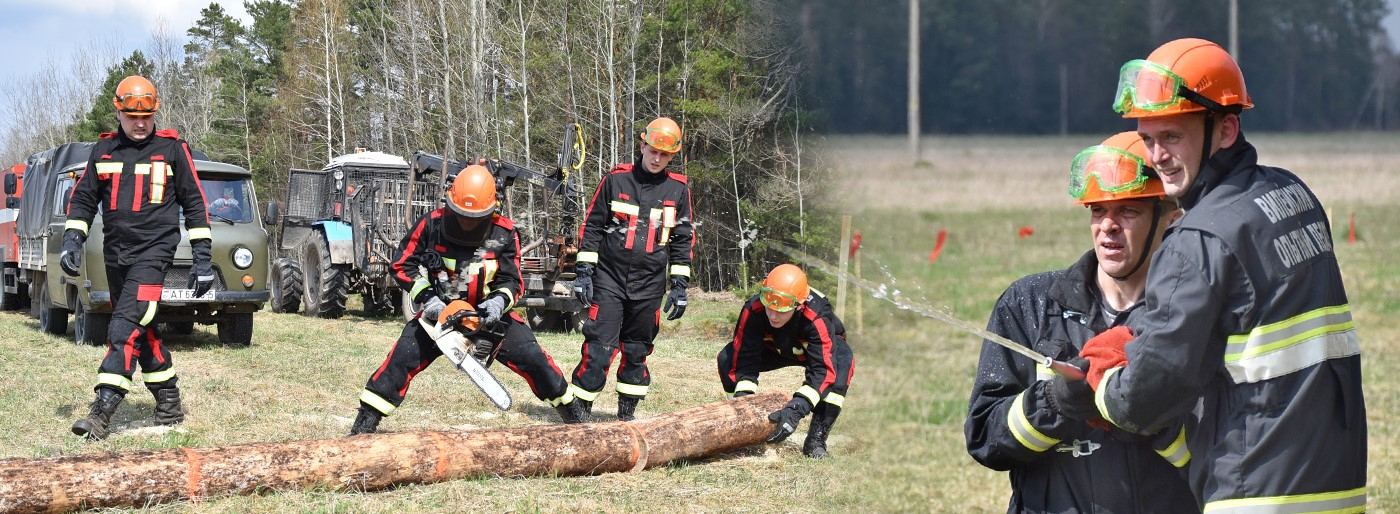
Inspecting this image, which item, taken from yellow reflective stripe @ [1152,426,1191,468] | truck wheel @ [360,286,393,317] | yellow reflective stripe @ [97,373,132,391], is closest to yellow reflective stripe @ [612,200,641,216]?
yellow reflective stripe @ [97,373,132,391]

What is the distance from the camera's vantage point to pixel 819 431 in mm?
5703

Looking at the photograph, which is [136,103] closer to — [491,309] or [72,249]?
[72,249]

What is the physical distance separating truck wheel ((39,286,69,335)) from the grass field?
20 centimetres

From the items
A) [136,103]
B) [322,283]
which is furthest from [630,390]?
[322,283]

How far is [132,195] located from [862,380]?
486 cm

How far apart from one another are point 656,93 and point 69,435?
48.2 ft

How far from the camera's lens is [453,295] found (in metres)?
5.70

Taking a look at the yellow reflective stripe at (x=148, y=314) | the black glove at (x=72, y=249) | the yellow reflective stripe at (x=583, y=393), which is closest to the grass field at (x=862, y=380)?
the yellow reflective stripe at (x=583, y=393)

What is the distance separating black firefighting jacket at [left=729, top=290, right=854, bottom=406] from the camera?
18.2ft

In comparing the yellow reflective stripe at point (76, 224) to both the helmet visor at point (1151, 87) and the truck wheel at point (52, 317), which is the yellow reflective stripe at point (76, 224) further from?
the truck wheel at point (52, 317)

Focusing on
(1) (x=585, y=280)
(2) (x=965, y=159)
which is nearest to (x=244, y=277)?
(1) (x=585, y=280)

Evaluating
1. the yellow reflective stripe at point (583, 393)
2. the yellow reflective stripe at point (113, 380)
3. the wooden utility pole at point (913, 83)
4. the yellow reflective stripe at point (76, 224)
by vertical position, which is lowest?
the yellow reflective stripe at point (583, 393)

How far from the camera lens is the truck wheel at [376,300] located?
1352 cm

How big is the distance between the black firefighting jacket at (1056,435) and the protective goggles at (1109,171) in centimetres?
13
